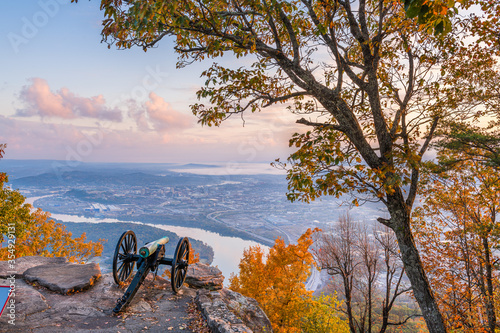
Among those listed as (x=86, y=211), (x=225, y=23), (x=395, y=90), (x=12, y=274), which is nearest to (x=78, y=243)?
(x=12, y=274)

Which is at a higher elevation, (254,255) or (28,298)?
(28,298)

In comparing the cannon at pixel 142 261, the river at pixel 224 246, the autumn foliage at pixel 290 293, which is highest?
the cannon at pixel 142 261

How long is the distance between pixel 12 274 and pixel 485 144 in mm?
14791

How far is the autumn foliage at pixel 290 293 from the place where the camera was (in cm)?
1391

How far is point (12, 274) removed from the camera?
6.48 meters

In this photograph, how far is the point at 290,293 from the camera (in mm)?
13984

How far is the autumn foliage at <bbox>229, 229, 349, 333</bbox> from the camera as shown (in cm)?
1391

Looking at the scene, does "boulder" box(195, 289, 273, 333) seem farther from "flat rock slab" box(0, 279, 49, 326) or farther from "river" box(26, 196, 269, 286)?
"river" box(26, 196, 269, 286)

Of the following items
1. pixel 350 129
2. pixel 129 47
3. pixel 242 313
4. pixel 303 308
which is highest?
pixel 129 47

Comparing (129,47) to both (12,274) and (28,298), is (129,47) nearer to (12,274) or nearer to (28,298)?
(28,298)

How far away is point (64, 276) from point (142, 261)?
7.43 ft

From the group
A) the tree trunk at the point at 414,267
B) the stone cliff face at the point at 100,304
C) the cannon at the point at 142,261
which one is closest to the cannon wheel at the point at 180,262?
the cannon at the point at 142,261

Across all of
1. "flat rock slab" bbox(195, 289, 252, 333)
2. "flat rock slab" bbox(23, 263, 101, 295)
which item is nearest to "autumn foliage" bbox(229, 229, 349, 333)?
"flat rock slab" bbox(195, 289, 252, 333)

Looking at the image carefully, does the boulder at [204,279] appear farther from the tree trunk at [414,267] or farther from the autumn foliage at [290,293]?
the autumn foliage at [290,293]
